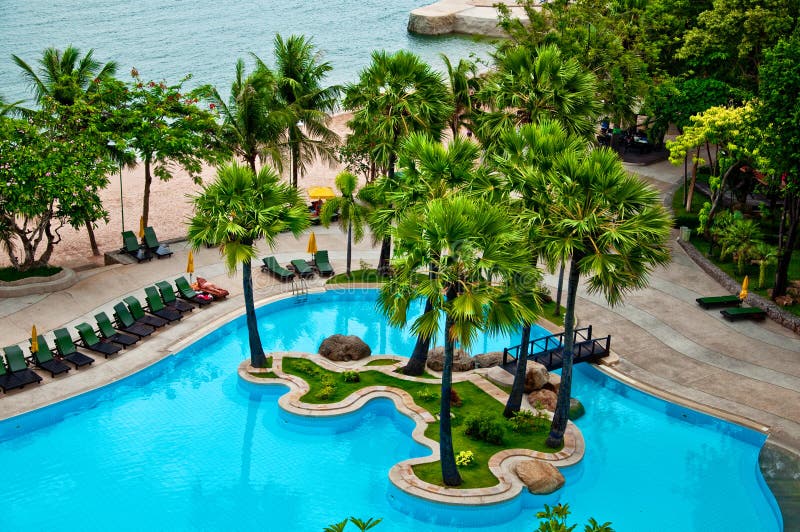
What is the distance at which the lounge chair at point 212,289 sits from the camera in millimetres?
34688

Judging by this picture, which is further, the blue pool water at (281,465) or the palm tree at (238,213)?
the palm tree at (238,213)

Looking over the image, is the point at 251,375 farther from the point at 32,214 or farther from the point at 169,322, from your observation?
the point at 32,214

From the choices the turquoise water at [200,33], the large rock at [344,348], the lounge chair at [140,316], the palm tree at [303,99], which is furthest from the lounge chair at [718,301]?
the turquoise water at [200,33]

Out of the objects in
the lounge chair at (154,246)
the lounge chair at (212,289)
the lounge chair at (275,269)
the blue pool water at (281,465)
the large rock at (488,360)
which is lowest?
the blue pool water at (281,465)

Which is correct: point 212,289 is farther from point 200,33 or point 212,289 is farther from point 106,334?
point 200,33

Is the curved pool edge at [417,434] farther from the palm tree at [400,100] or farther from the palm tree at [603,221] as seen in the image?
the palm tree at [400,100]

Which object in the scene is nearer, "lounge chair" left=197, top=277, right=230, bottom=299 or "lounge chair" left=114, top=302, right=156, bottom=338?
"lounge chair" left=114, top=302, right=156, bottom=338

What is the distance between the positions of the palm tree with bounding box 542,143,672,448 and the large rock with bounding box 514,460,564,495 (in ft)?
16.4

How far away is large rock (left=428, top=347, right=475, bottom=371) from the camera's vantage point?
98.9 feet

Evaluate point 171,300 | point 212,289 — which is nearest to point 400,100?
point 212,289

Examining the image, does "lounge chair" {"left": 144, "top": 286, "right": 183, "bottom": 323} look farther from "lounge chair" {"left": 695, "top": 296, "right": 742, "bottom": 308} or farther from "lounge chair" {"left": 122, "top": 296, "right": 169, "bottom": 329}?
"lounge chair" {"left": 695, "top": 296, "right": 742, "bottom": 308}

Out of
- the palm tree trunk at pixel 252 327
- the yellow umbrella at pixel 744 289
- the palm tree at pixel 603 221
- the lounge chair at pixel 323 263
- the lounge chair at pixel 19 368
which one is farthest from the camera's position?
the lounge chair at pixel 323 263

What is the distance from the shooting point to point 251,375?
29641 mm

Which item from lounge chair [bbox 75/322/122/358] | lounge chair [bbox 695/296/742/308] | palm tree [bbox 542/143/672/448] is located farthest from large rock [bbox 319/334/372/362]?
lounge chair [bbox 695/296/742/308]
